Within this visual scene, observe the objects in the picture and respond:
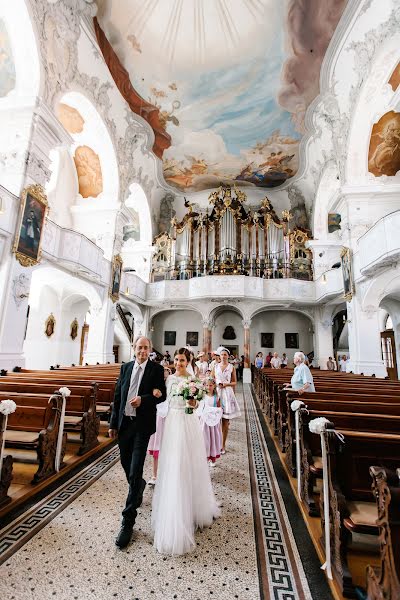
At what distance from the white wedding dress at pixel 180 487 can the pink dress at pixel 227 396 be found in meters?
1.69

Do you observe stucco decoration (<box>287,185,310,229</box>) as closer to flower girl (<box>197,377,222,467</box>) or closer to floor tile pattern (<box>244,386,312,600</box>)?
flower girl (<box>197,377,222,467</box>)

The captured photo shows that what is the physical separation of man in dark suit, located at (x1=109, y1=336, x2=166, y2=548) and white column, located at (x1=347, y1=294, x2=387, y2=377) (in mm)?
9388

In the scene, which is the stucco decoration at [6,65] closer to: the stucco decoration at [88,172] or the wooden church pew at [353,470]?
the stucco decoration at [88,172]

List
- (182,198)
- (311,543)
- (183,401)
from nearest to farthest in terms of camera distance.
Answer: (311,543) → (183,401) → (182,198)

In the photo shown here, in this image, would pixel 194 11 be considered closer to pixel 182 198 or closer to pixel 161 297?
pixel 182 198

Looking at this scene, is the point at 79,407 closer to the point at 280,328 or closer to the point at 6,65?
the point at 6,65

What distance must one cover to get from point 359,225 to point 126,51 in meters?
10.4

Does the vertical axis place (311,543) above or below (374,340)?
below

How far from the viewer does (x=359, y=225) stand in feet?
36.5

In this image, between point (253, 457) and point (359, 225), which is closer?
point (253, 457)

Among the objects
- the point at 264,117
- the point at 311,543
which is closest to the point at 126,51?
the point at 264,117

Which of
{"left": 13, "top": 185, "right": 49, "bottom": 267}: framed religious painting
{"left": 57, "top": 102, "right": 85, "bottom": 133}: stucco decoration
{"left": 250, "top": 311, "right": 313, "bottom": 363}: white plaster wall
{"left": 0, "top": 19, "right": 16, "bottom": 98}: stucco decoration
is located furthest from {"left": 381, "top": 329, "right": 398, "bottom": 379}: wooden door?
{"left": 0, "top": 19, "right": 16, "bottom": 98}: stucco decoration

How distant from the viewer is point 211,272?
1747 cm

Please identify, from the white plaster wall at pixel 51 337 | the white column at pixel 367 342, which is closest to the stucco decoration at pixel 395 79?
the white column at pixel 367 342
